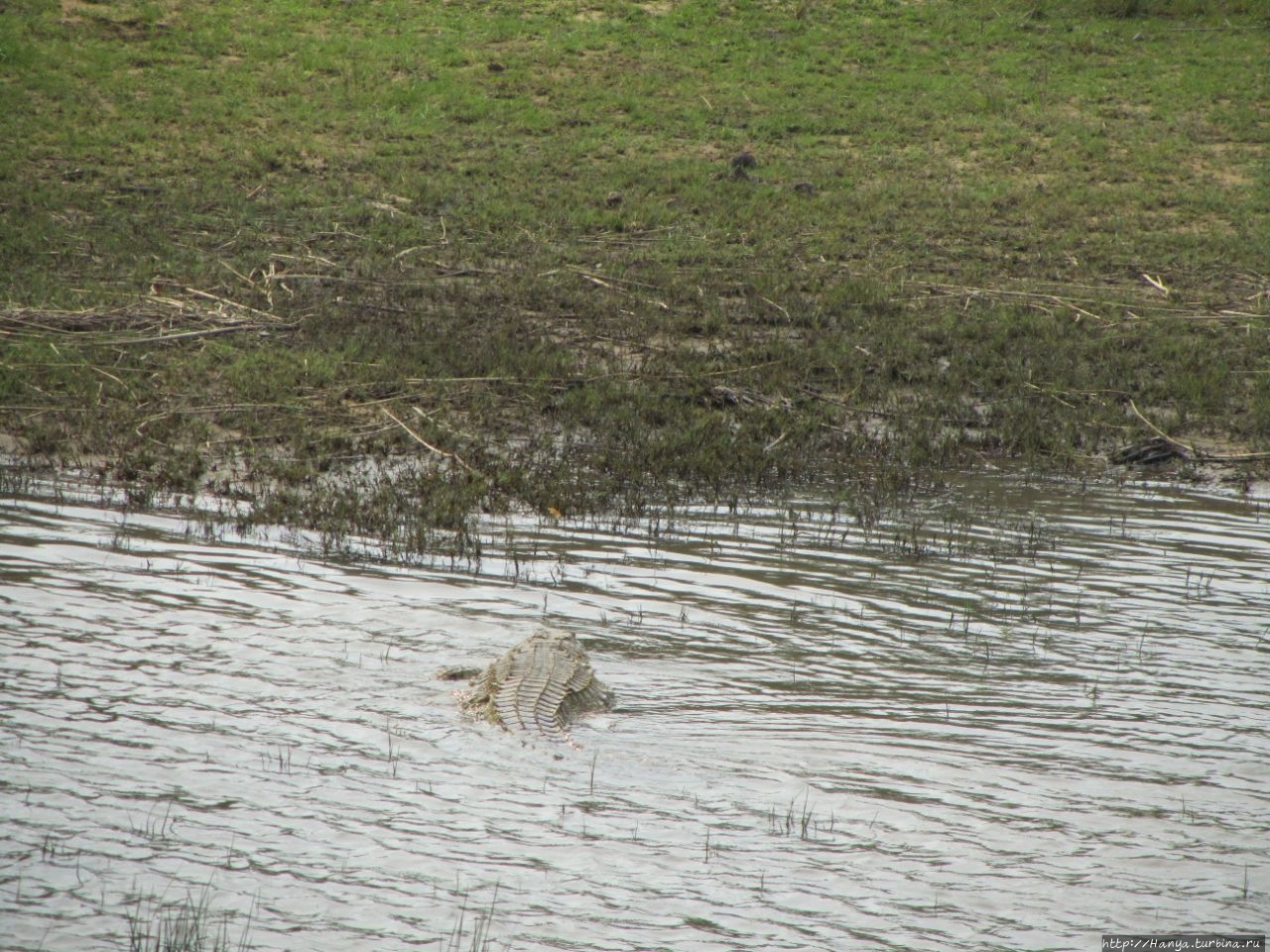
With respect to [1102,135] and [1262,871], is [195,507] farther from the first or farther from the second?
[1102,135]

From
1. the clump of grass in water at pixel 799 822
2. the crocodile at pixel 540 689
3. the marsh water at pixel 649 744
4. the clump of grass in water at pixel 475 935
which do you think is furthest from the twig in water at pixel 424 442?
the clump of grass in water at pixel 475 935

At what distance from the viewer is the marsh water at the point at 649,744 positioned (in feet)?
14.0

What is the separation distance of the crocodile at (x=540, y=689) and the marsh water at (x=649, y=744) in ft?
0.36

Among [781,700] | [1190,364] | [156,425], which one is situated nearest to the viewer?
[781,700]

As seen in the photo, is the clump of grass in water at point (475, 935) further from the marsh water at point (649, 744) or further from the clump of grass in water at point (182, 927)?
the clump of grass in water at point (182, 927)

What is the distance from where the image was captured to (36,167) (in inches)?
625

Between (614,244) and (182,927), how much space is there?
39.2ft


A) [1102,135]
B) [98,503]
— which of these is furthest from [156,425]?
[1102,135]

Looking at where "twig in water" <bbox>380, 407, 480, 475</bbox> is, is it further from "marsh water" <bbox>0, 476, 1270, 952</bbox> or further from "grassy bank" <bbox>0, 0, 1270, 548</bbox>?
"marsh water" <bbox>0, 476, 1270, 952</bbox>

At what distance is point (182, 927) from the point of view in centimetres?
395

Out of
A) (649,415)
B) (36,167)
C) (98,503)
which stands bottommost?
(98,503)

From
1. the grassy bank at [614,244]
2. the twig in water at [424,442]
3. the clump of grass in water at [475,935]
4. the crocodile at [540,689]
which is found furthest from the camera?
the grassy bank at [614,244]

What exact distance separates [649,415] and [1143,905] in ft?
22.4

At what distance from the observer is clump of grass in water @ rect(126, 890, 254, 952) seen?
3.85 m
